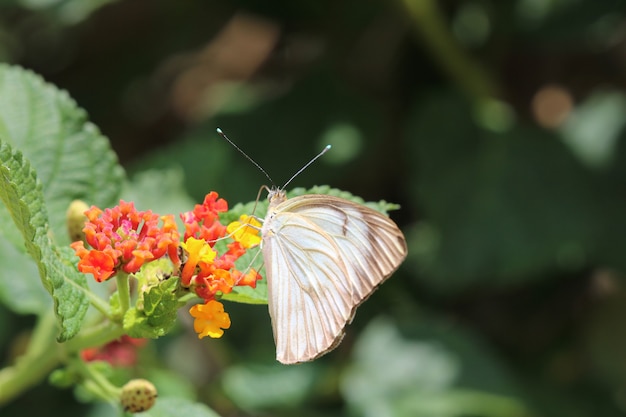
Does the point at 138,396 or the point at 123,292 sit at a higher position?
the point at 123,292

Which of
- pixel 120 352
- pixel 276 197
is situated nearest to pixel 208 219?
pixel 276 197

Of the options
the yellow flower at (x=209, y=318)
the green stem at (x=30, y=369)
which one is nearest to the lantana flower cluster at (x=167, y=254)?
the yellow flower at (x=209, y=318)

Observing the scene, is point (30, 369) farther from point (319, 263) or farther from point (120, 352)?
point (319, 263)

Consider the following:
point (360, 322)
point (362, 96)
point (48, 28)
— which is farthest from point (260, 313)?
point (48, 28)

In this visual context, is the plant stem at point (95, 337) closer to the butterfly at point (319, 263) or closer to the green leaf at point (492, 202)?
the butterfly at point (319, 263)

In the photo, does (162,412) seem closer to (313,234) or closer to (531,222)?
(313,234)

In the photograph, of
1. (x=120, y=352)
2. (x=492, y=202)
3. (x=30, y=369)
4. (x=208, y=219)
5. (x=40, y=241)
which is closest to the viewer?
(x=40, y=241)

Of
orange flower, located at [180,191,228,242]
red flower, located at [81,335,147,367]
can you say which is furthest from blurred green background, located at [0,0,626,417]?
orange flower, located at [180,191,228,242]
